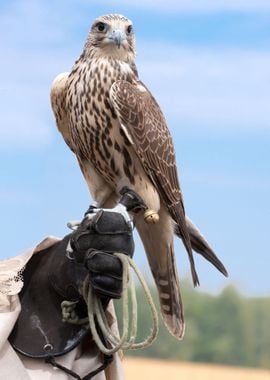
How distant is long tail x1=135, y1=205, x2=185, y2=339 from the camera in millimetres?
2385

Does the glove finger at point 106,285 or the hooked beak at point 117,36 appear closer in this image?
the glove finger at point 106,285

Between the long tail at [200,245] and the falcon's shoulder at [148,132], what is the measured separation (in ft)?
0.45

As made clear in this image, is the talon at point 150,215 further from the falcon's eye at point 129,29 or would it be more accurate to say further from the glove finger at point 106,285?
the falcon's eye at point 129,29

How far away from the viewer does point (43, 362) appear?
189 cm

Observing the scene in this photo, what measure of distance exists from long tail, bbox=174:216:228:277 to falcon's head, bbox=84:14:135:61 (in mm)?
610

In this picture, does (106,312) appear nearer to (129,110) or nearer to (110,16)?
(129,110)

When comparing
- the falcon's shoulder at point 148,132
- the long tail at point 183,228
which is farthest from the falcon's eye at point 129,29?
the long tail at point 183,228

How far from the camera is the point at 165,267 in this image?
2459 millimetres

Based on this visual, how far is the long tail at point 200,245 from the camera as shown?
2.41 metres

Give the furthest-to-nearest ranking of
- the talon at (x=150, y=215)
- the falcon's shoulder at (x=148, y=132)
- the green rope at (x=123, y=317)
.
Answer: the falcon's shoulder at (x=148, y=132) < the talon at (x=150, y=215) < the green rope at (x=123, y=317)

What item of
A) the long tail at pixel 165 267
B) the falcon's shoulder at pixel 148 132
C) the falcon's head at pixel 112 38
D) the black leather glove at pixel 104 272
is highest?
the falcon's head at pixel 112 38

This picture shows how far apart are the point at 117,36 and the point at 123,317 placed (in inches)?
40.2

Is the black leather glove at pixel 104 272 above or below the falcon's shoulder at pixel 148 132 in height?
below

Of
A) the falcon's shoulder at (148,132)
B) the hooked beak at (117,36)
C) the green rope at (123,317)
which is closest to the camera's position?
the green rope at (123,317)
